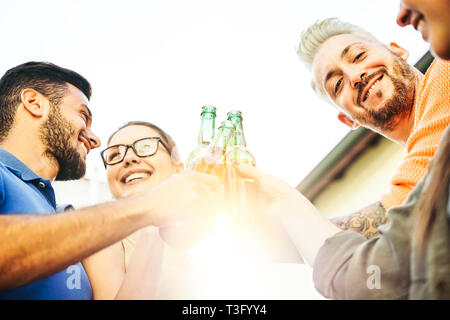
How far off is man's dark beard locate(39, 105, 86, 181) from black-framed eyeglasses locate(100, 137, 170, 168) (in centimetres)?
8

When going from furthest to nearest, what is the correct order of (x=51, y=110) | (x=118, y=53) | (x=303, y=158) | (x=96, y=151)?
(x=303, y=158), (x=118, y=53), (x=96, y=151), (x=51, y=110)

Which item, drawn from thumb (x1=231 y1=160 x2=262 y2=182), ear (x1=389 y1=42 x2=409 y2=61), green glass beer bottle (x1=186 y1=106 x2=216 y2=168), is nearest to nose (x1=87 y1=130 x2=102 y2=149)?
green glass beer bottle (x1=186 y1=106 x2=216 y2=168)

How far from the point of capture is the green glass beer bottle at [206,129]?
0.85 meters

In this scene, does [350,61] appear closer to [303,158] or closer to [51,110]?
[303,158]

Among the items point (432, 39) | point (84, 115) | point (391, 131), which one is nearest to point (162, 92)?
point (84, 115)

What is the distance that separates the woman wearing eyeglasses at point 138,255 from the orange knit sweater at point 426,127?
0.56m

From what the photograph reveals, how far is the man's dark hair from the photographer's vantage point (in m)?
0.96

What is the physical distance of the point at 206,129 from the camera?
865 mm

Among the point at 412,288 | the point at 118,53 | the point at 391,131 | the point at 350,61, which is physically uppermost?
the point at 118,53

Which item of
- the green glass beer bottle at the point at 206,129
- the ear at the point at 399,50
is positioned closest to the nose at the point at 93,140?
the green glass beer bottle at the point at 206,129

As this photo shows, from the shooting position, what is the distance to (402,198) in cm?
79

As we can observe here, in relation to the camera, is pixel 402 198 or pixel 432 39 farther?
pixel 402 198

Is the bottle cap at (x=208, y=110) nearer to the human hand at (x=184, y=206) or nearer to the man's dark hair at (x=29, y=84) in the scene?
the human hand at (x=184, y=206)

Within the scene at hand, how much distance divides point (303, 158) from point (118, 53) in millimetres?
937
